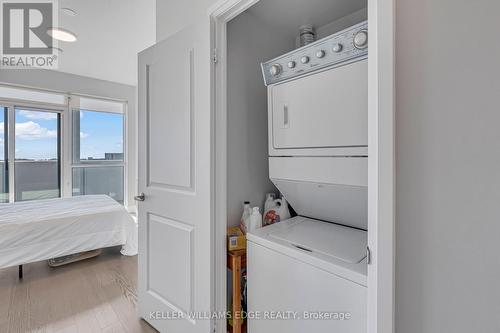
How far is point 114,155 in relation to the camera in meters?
5.09

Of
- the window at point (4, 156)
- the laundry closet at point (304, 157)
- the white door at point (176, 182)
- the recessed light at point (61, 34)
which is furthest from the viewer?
the window at point (4, 156)

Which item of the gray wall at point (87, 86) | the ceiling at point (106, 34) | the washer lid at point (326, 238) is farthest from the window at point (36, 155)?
the washer lid at point (326, 238)

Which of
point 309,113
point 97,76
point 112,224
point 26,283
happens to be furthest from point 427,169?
point 97,76

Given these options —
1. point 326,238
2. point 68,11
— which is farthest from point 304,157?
point 68,11

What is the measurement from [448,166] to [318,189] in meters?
0.69

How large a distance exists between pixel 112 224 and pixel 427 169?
10.5 feet

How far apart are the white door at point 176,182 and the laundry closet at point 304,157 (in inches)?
10.4

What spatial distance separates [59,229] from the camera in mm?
2600

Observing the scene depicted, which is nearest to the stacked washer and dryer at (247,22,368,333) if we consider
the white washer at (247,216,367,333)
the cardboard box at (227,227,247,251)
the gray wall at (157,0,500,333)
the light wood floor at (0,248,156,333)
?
the white washer at (247,216,367,333)

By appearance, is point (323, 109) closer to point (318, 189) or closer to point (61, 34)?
point (318, 189)

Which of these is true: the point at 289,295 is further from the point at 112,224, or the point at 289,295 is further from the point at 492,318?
the point at 112,224

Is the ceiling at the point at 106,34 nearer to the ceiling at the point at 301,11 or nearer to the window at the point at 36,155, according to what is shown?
the window at the point at 36,155

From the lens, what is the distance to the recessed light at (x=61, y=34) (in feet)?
8.48

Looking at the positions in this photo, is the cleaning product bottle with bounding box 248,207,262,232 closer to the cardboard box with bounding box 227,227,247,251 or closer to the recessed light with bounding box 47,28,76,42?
the cardboard box with bounding box 227,227,247,251
